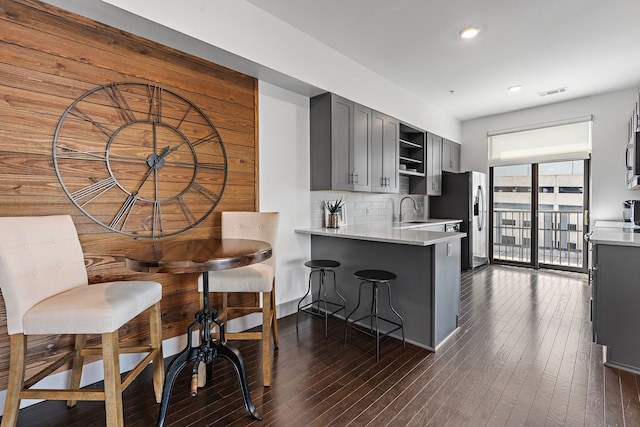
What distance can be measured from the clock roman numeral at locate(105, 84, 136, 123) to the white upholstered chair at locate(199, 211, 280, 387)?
0.97 metres

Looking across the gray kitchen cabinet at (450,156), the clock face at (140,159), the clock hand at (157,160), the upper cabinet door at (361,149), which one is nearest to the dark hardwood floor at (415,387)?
the clock face at (140,159)

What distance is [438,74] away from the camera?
385 centimetres

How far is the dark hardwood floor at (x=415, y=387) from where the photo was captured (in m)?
1.67

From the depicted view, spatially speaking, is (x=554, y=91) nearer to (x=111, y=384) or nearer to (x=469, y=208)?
(x=469, y=208)

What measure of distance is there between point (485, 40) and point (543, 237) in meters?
3.95

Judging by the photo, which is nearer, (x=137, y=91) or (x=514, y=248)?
(x=137, y=91)

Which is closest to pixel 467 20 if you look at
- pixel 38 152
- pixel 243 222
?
pixel 243 222

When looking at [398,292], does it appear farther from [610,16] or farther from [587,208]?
[587,208]

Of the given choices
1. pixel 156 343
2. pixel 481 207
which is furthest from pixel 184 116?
pixel 481 207

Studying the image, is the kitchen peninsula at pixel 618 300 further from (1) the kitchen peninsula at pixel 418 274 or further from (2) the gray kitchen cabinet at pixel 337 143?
(2) the gray kitchen cabinet at pixel 337 143

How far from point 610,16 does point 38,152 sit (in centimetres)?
451

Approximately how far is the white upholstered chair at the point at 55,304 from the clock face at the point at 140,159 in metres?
0.36

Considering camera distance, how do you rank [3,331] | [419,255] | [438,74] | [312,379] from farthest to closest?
1. [438,74]
2. [419,255]
3. [312,379]
4. [3,331]

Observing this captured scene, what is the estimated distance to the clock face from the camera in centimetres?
196
